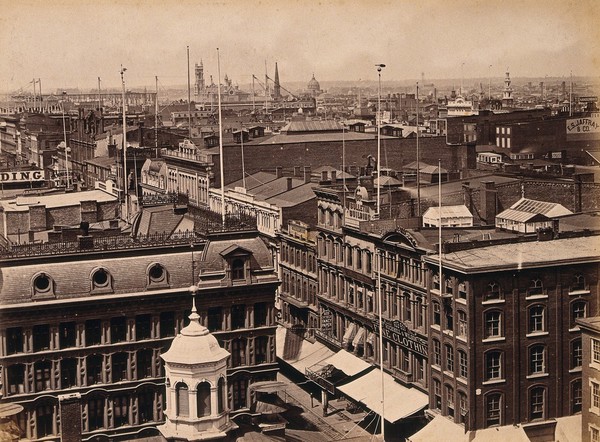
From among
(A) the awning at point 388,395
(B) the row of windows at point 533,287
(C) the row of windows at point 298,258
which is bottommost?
(A) the awning at point 388,395

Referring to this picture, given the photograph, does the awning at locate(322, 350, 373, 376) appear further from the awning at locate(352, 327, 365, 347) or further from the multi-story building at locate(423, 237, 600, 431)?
the multi-story building at locate(423, 237, 600, 431)

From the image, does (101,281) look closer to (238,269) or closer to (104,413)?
(104,413)

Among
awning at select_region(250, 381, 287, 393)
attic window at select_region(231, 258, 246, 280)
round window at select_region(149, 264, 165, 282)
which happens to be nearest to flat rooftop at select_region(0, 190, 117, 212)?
round window at select_region(149, 264, 165, 282)

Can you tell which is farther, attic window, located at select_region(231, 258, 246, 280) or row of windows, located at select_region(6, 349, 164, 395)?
attic window, located at select_region(231, 258, 246, 280)

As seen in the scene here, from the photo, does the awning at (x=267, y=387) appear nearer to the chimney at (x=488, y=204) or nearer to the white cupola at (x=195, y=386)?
the white cupola at (x=195, y=386)

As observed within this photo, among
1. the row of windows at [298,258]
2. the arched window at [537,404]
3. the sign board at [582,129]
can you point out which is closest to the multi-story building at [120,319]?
the arched window at [537,404]

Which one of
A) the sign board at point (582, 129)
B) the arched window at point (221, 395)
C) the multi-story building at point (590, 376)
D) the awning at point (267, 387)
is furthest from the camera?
the sign board at point (582, 129)

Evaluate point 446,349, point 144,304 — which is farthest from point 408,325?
point 144,304
